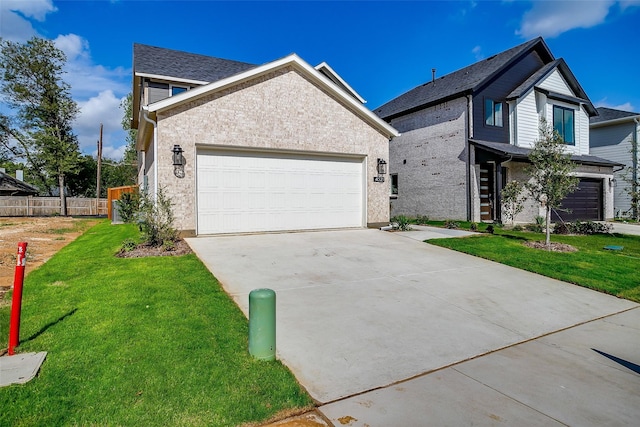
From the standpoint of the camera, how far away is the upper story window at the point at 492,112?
51.4 ft

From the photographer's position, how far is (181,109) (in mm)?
9492

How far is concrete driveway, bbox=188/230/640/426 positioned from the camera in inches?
108

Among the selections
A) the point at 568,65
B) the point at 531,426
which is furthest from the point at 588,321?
the point at 568,65

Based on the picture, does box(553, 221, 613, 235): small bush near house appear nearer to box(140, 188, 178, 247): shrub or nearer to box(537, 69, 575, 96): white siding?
box(537, 69, 575, 96): white siding

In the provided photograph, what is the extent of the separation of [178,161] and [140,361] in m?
7.02

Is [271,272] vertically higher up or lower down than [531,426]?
higher up

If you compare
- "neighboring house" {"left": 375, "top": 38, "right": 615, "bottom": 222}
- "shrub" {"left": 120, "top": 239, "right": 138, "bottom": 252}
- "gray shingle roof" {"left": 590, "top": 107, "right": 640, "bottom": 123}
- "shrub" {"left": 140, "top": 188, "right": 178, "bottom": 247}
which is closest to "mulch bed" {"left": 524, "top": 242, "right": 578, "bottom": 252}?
"neighboring house" {"left": 375, "top": 38, "right": 615, "bottom": 222}

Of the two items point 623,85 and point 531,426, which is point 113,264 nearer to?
point 531,426

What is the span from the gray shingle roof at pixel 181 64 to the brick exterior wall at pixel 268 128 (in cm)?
500

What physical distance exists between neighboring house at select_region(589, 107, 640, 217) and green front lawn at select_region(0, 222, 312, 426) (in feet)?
77.8

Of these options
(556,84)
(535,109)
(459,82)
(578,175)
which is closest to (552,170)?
(459,82)

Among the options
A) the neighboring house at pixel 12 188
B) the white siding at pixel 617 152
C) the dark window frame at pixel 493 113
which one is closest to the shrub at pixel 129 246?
the dark window frame at pixel 493 113

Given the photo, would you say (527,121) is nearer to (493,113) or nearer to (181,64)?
(493,113)

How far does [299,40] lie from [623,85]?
17.4 m
